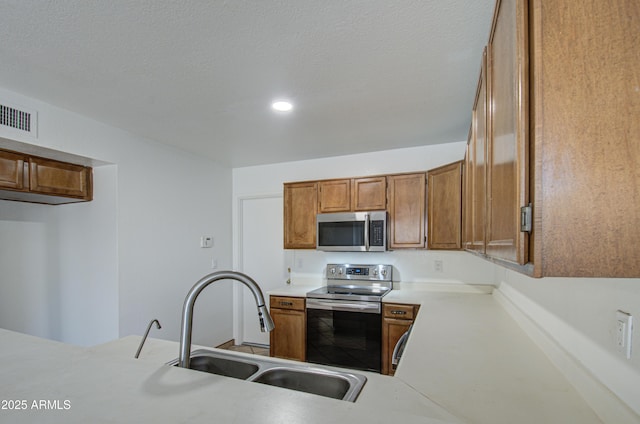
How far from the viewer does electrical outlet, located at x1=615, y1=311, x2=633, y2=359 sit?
858 mm

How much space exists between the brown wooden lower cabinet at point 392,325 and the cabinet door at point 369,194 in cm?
96

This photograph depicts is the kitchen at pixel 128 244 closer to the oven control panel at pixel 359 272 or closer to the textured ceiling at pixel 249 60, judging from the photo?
the oven control panel at pixel 359 272

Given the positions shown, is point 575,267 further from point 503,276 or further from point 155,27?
point 503,276

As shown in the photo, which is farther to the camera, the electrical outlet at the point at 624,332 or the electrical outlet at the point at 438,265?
the electrical outlet at the point at 438,265

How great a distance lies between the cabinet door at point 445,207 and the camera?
2.65m

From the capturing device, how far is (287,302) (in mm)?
3293

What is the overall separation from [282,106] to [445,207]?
5.23 ft

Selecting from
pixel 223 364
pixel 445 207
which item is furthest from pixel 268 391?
pixel 445 207

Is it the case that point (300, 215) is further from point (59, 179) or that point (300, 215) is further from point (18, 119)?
point (18, 119)

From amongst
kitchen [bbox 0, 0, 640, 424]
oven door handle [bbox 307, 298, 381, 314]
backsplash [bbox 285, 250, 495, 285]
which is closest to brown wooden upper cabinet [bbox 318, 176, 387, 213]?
kitchen [bbox 0, 0, 640, 424]

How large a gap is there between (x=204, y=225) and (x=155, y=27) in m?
2.59

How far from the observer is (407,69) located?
1827 mm

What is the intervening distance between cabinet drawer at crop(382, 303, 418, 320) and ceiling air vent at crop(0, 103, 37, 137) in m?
2.89

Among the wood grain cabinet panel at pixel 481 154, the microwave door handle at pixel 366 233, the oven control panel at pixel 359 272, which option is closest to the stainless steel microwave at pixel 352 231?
the microwave door handle at pixel 366 233
